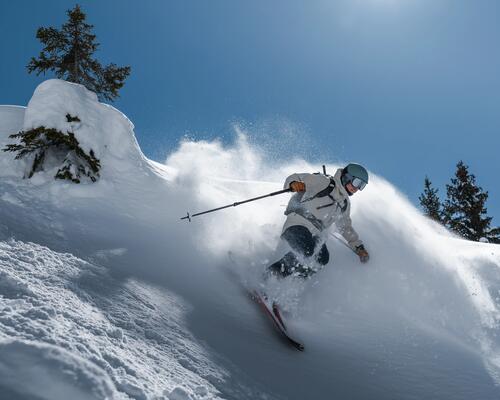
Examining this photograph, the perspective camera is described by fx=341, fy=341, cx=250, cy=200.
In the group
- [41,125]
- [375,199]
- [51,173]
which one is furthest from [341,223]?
[41,125]

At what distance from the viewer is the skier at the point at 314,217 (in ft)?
20.0

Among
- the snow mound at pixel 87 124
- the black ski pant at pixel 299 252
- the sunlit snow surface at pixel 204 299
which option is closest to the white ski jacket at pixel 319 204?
the black ski pant at pixel 299 252

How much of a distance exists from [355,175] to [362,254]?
5.26ft

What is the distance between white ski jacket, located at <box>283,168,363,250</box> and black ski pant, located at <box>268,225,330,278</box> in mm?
129

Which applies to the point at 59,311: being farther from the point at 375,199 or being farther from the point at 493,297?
the point at 375,199

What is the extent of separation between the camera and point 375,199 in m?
9.41

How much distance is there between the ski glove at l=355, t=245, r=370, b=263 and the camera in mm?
6770

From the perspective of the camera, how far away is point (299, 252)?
613 centimetres

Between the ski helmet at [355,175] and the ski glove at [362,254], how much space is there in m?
1.22

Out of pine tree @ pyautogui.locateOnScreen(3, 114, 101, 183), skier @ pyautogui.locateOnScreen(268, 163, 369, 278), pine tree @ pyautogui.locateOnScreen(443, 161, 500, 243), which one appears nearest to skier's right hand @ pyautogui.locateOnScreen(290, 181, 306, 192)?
skier @ pyautogui.locateOnScreen(268, 163, 369, 278)

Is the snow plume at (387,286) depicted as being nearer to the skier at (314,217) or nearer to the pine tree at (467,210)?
the skier at (314,217)

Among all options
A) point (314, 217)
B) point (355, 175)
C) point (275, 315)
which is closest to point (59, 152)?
point (314, 217)

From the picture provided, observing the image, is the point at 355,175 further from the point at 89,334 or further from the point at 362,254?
the point at 89,334

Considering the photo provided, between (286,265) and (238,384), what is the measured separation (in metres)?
3.01
